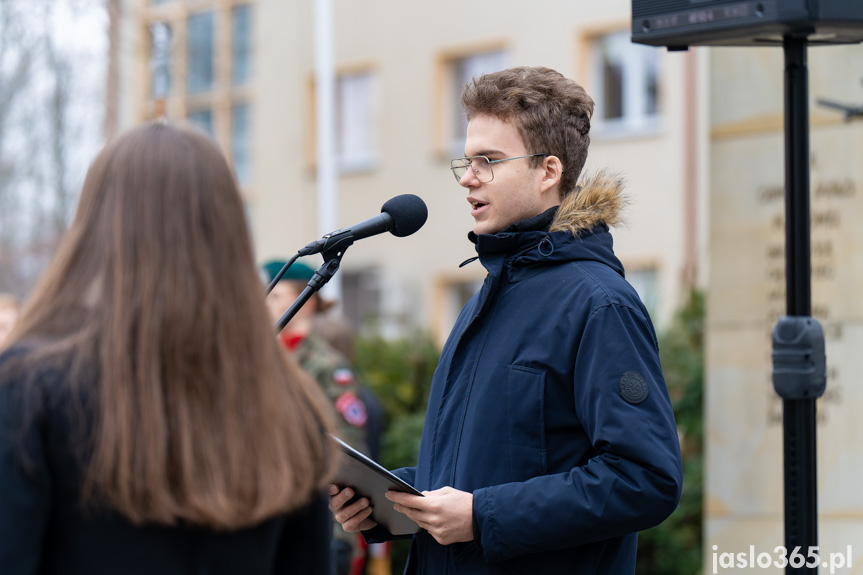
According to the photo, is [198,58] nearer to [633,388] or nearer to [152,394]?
[633,388]

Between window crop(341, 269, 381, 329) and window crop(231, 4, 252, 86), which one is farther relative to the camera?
window crop(231, 4, 252, 86)

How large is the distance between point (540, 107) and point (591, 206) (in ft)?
1.01

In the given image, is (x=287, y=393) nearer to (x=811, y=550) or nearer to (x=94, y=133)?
(x=811, y=550)

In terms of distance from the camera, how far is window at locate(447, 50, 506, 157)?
17.0m

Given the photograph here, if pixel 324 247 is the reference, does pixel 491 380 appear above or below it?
below

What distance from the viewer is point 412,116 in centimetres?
1767

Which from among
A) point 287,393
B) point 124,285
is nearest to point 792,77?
point 287,393

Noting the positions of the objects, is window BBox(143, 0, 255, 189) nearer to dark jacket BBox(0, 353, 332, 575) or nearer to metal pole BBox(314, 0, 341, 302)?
metal pole BBox(314, 0, 341, 302)

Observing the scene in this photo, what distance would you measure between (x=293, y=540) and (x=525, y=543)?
711 mm

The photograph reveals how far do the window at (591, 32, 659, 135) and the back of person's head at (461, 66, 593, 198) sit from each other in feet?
42.0

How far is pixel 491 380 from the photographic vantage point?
2.69 meters

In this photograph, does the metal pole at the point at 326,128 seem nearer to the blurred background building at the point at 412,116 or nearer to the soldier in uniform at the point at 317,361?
the blurred background building at the point at 412,116

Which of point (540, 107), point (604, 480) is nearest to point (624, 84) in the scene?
point (540, 107)

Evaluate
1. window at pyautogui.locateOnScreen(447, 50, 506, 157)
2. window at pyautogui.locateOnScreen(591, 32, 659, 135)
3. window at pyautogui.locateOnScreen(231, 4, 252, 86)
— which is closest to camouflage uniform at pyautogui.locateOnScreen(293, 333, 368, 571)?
window at pyautogui.locateOnScreen(591, 32, 659, 135)
